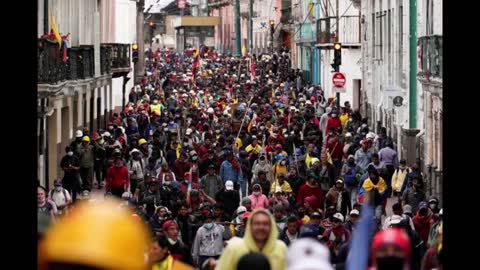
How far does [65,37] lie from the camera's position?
→ 113 feet

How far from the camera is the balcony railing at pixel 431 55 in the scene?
29814mm

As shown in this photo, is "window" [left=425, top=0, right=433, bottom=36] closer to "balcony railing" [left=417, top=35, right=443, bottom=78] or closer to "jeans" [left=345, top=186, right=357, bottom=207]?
"balcony railing" [left=417, top=35, right=443, bottom=78]

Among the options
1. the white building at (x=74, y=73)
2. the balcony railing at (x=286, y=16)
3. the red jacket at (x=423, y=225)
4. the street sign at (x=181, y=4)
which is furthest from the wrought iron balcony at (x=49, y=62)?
the street sign at (x=181, y=4)

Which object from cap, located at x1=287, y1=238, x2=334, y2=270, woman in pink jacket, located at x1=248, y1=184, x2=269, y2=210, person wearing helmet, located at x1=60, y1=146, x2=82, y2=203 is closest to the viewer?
cap, located at x1=287, y1=238, x2=334, y2=270

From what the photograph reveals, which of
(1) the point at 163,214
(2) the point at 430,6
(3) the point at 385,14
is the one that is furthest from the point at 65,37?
(1) the point at 163,214

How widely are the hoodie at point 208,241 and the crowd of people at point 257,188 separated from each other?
0.01 m

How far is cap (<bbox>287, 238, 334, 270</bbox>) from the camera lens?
6328 mm

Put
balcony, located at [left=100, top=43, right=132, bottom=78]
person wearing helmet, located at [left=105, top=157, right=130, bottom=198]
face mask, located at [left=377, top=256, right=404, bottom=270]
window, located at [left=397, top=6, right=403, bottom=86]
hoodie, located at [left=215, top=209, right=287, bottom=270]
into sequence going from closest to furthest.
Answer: face mask, located at [left=377, top=256, right=404, bottom=270], hoodie, located at [left=215, top=209, right=287, bottom=270], person wearing helmet, located at [left=105, top=157, right=130, bottom=198], window, located at [left=397, top=6, right=403, bottom=86], balcony, located at [left=100, top=43, right=132, bottom=78]

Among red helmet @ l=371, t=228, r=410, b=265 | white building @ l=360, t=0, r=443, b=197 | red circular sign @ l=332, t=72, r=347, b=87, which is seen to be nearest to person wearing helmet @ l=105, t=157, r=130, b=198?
white building @ l=360, t=0, r=443, b=197

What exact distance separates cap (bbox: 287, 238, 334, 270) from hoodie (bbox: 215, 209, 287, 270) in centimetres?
216
